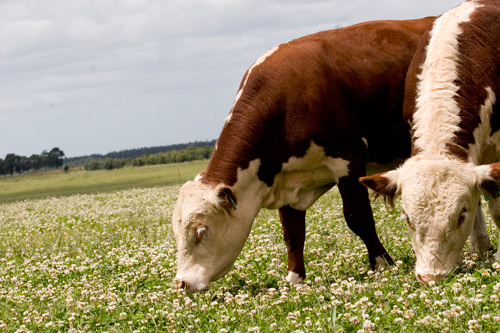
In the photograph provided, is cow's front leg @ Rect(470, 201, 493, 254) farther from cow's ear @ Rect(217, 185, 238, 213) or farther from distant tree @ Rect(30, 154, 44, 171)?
distant tree @ Rect(30, 154, 44, 171)

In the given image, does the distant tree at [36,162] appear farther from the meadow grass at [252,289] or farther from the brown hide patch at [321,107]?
the brown hide patch at [321,107]

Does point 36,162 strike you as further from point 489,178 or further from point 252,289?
point 489,178

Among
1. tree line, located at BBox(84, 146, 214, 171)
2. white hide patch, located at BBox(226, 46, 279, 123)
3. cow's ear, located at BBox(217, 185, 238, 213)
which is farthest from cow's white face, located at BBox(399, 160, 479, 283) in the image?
tree line, located at BBox(84, 146, 214, 171)

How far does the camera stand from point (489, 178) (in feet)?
23.9

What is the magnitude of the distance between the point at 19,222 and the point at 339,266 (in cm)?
1478

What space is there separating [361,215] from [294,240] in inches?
45.1

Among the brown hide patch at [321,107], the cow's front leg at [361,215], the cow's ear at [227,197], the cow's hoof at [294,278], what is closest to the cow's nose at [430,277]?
the cow's front leg at [361,215]

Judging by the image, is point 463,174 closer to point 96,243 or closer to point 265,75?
point 265,75

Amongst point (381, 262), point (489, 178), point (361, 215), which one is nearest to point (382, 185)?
point (489, 178)

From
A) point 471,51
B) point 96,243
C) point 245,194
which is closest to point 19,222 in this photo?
point 96,243

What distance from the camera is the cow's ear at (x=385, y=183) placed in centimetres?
769

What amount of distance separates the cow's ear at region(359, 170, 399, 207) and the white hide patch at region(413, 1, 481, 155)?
51 cm

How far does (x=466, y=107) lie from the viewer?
26.3 feet

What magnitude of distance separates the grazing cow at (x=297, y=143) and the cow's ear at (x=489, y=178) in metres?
2.37
